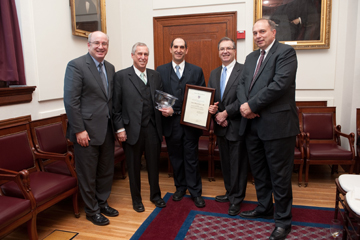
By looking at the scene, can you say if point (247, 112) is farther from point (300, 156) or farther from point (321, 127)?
point (321, 127)

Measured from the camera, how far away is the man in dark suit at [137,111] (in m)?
3.03

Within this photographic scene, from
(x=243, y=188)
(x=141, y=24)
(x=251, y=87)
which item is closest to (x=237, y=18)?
(x=141, y=24)

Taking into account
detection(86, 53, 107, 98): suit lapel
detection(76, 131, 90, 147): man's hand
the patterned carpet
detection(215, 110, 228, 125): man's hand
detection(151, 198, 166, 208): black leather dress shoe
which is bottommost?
Result: the patterned carpet

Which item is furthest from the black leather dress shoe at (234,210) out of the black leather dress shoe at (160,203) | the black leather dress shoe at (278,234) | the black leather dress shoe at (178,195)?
the black leather dress shoe at (160,203)

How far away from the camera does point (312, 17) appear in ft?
15.4

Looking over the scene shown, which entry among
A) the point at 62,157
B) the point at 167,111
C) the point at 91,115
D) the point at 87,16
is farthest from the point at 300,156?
the point at 87,16

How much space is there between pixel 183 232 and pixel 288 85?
1.64 metres

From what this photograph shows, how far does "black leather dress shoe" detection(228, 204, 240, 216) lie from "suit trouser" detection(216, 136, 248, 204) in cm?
4

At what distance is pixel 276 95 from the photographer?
248 cm

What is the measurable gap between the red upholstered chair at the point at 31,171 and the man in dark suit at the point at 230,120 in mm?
1637

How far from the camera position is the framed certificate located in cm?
310

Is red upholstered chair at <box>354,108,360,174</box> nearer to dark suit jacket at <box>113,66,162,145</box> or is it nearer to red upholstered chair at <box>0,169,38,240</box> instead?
dark suit jacket at <box>113,66,162,145</box>

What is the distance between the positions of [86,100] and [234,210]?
1.89 metres

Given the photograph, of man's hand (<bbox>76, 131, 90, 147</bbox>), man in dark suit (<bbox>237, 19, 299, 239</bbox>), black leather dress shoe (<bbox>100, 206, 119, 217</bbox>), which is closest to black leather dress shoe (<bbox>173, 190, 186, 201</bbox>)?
black leather dress shoe (<bbox>100, 206, 119, 217</bbox>)
